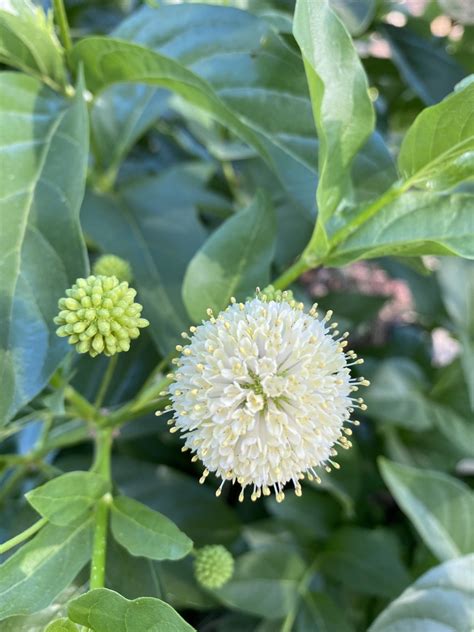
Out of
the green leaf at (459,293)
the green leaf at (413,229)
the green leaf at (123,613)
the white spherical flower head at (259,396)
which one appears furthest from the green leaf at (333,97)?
the green leaf at (459,293)

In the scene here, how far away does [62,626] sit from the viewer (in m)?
0.54

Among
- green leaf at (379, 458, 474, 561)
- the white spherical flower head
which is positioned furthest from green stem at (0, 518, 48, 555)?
green leaf at (379, 458, 474, 561)

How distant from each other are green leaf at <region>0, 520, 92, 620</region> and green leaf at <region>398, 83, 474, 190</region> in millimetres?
448

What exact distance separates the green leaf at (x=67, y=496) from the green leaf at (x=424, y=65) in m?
0.77

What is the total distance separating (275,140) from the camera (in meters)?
0.75

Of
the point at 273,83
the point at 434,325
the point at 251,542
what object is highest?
the point at 273,83

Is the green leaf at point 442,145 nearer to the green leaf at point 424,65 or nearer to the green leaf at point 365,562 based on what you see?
the green leaf at point 424,65

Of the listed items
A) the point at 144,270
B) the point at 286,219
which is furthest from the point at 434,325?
the point at 144,270

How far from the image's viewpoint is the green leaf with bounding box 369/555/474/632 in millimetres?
767

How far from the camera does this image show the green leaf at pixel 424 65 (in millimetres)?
1075

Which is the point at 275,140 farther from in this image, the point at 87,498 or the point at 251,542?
the point at 251,542

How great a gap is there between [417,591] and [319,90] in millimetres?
570

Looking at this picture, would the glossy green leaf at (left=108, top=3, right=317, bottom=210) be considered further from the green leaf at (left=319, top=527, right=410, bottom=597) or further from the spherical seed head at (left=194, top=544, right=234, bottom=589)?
the green leaf at (left=319, top=527, right=410, bottom=597)

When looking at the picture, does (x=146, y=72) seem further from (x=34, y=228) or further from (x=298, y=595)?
(x=298, y=595)
